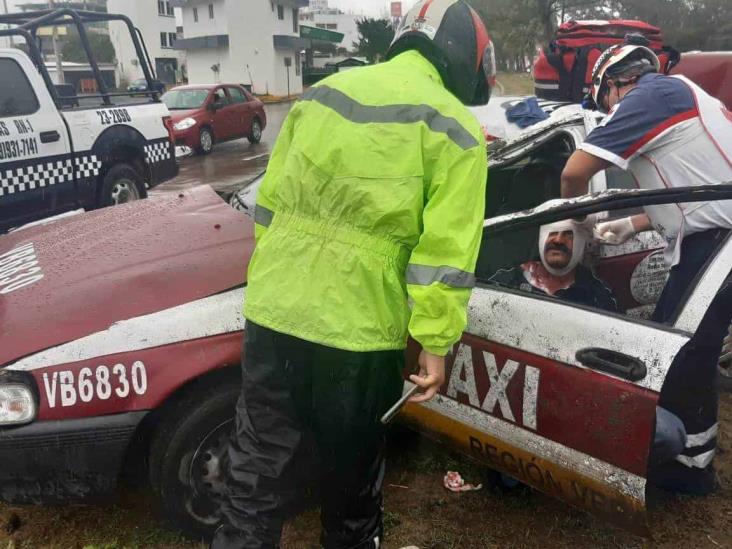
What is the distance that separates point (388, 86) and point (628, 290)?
5.53 ft

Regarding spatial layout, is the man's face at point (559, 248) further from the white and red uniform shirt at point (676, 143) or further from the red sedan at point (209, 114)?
the red sedan at point (209, 114)

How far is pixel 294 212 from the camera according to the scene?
5.84ft

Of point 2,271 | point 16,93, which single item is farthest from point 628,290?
point 16,93

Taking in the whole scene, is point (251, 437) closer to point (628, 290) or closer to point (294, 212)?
point (294, 212)

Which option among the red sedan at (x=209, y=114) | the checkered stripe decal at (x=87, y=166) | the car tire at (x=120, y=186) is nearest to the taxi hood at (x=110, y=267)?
the checkered stripe decal at (x=87, y=166)

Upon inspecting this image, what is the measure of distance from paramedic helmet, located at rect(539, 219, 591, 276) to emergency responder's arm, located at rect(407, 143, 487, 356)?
107 centimetres

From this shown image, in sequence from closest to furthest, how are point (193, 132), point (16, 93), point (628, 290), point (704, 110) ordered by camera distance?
point (704, 110) < point (628, 290) < point (16, 93) < point (193, 132)

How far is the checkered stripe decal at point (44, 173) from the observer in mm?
5414

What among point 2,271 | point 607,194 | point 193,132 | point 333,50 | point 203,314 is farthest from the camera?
point 333,50

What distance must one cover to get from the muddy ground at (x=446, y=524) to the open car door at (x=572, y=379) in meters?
0.37

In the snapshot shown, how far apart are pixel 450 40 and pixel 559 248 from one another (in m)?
1.09

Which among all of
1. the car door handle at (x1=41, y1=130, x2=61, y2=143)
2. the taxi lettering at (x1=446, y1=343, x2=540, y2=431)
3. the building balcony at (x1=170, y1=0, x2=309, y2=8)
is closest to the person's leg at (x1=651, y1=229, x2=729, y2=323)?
the taxi lettering at (x1=446, y1=343, x2=540, y2=431)

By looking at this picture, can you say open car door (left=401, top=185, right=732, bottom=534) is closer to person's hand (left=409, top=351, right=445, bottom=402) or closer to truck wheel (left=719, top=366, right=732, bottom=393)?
person's hand (left=409, top=351, right=445, bottom=402)

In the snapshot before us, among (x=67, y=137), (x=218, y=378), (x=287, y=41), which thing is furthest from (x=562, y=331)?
(x=287, y=41)
